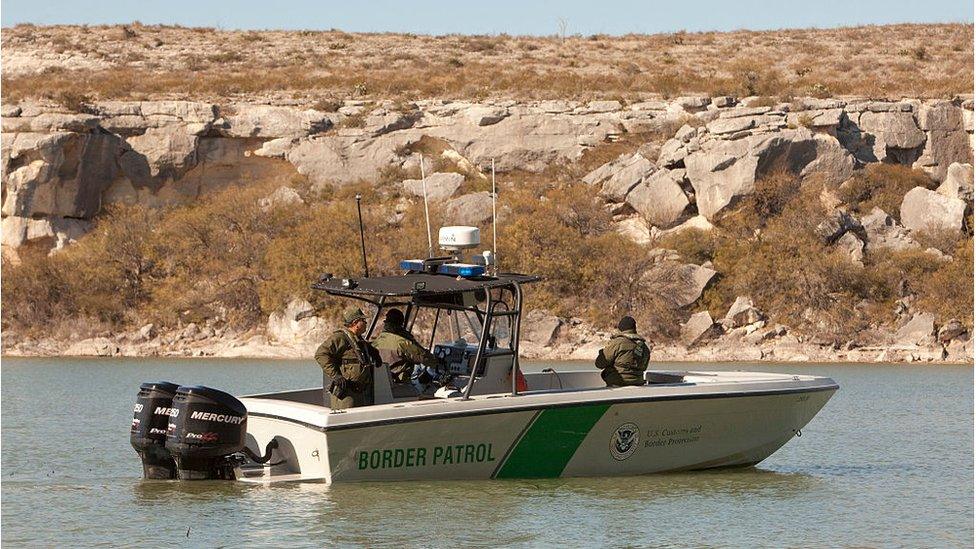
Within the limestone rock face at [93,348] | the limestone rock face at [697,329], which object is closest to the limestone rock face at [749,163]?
the limestone rock face at [697,329]

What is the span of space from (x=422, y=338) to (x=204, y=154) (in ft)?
120

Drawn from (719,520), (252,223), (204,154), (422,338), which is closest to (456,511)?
(719,520)

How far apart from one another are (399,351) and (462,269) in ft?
3.22

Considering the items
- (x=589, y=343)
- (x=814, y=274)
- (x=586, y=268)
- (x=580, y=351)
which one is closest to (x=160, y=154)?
(x=586, y=268)

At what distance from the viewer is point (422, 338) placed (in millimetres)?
15547

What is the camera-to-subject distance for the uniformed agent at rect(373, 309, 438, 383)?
13.2 meters

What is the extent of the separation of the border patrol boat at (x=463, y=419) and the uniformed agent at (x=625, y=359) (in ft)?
1.34

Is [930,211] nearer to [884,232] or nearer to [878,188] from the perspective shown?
[884,232]

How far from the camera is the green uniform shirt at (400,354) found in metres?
13.2

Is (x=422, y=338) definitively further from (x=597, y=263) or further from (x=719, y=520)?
(x=597, y=263)

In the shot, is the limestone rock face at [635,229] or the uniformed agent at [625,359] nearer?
the uniformed agent at [625,359]

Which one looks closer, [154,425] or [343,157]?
[154,425]

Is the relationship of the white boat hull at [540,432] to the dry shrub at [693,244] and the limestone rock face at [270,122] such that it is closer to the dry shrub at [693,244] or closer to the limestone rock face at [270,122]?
the dry shrub at [693,244]

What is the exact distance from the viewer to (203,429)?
40.1 ft
